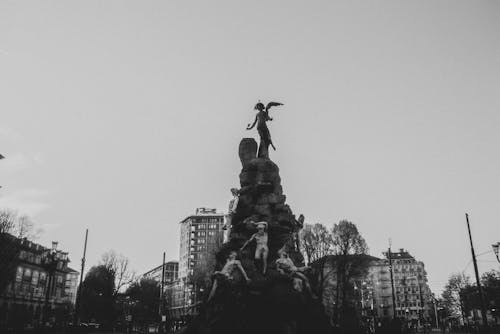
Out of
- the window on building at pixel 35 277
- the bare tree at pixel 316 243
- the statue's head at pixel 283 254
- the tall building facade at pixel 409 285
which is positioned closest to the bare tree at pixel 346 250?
the bare tree at pixel 316 243

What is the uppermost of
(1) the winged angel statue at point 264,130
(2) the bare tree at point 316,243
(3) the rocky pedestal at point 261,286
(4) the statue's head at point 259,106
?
(4) the statue's head at point 259,106

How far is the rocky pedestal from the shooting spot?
1264 centimetres

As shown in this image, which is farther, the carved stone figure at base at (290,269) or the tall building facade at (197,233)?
the tall building facade at (197,233)

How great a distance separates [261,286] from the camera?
14.0 m

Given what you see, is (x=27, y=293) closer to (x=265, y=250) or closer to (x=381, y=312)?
(x=265, y=250)

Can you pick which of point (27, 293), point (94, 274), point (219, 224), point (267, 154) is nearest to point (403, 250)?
point (219, 224)

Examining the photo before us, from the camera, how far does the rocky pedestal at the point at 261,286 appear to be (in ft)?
41.5

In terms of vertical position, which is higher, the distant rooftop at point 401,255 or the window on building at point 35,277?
the distant rooftop at point 401,255

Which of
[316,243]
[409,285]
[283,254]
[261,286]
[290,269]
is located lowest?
[261,286]

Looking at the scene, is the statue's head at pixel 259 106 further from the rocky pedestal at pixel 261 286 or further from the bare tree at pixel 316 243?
the bare tree at pixel 316 243

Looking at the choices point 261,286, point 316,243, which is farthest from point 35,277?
point 261,286

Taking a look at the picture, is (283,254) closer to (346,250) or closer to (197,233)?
(346,250)

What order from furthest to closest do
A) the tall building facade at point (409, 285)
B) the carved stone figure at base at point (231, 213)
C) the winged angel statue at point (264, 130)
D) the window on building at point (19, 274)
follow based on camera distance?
the tall building facade at point (409, 285) < the window on building at point (19, 274) < the winged angel statue at point (264, 130) < the carved stone figure at base at point (231, 213)

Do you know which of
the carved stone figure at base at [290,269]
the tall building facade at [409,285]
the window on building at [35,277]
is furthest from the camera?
the tall building facade at [409,285]
